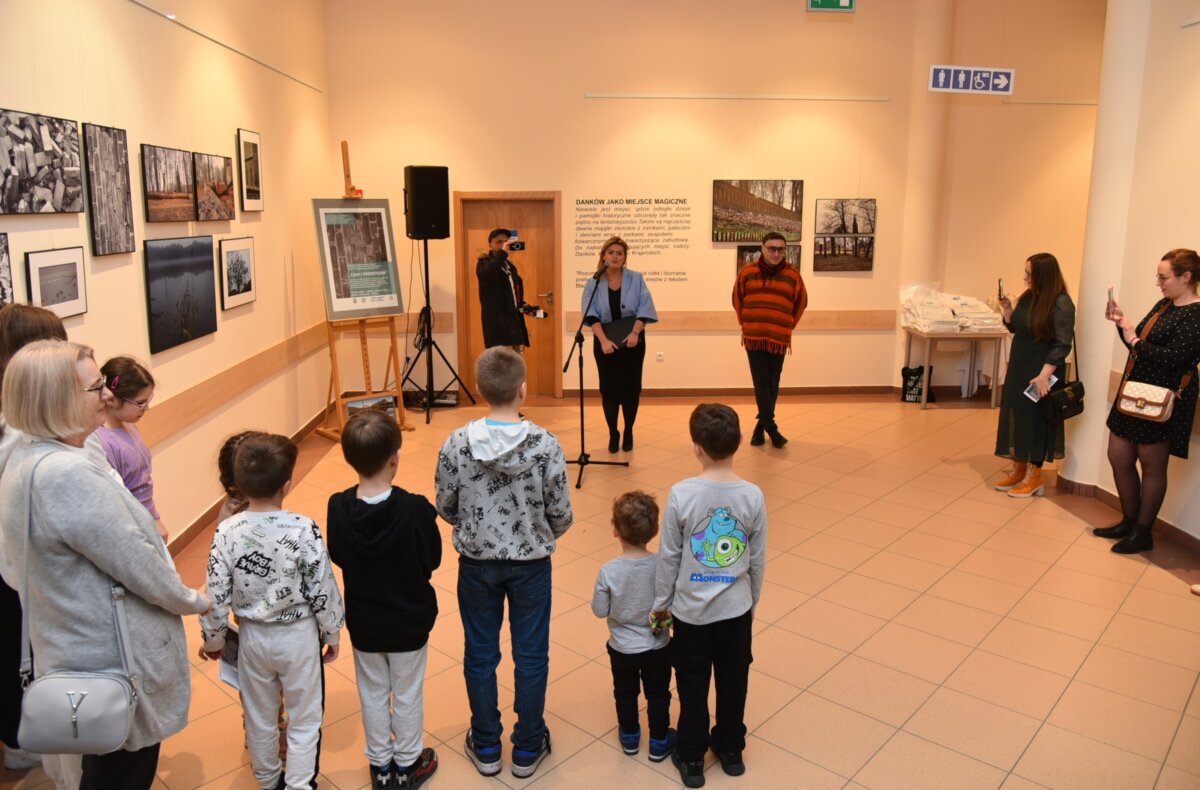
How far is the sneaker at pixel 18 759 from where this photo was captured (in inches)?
113

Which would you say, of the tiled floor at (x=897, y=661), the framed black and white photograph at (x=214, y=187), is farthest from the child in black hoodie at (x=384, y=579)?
Result: the framed black and white photograph at (x=214, y=187)

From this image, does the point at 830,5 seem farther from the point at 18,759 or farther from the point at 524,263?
the point at 18,759

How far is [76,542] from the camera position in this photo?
6.46 feet

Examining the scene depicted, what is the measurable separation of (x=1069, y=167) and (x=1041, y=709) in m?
7.02

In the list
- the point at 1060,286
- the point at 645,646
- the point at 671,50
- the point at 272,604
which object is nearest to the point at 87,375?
the point at 272,604

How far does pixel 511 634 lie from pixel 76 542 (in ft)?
4.30

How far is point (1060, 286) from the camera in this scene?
18.0 ft

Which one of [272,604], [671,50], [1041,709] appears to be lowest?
[1041,709]

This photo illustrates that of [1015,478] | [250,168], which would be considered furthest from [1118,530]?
[250,168]

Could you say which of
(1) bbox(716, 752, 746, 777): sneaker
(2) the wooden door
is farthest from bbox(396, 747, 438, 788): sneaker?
(2) the wooden door

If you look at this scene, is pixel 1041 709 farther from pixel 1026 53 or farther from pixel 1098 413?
pixel 1026 53

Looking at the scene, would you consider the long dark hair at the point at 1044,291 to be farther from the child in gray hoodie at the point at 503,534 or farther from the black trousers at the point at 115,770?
the black trousers at the point at 115,770

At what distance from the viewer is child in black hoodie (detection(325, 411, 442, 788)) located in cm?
251

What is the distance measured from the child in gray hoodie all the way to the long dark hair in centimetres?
399
